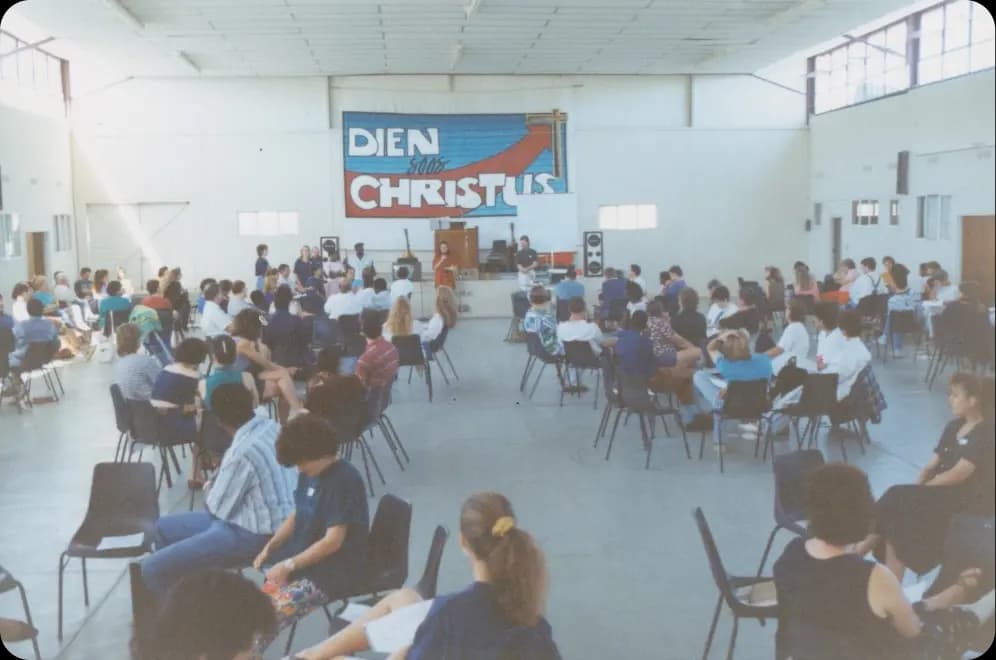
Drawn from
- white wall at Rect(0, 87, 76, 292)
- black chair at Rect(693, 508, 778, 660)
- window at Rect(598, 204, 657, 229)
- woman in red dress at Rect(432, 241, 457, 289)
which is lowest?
black chair at Rect(693, 508, 778, 660)

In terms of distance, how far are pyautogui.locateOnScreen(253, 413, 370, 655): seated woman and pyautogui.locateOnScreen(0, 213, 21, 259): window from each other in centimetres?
1192

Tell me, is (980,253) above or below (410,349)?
above

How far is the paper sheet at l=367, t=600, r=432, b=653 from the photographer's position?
3.07 metres

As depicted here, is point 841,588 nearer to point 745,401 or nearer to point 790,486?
point 790,486

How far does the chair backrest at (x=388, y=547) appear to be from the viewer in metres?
3.80

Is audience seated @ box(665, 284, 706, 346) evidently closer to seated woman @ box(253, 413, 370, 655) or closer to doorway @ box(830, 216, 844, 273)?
Result: doorway @ box(830, 216, 844, 273)

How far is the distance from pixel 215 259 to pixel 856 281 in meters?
13.9

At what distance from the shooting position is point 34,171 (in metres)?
16.7

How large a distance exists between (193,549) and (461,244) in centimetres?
1412

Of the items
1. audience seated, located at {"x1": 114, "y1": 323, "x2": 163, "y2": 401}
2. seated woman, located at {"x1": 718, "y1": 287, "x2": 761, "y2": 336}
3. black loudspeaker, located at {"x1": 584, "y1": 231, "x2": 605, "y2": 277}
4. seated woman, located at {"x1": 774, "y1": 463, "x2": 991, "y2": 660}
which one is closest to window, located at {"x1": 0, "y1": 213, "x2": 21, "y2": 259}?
audience seated, located at {"x1": 114, "y1": 323, "x2": 163, "y2": 401}

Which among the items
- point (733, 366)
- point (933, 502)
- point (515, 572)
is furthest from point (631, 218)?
point (515, 572)

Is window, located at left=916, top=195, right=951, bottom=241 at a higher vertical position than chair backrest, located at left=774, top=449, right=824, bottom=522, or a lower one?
higher

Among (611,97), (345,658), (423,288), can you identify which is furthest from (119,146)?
(345,658)

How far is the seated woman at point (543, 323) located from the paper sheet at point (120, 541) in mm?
5652
